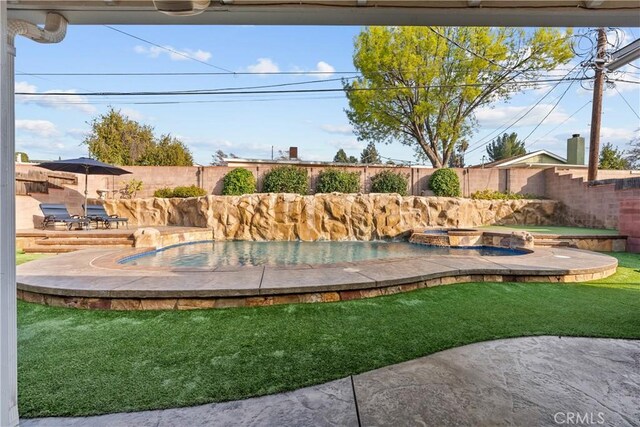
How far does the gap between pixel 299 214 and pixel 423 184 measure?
7.17m

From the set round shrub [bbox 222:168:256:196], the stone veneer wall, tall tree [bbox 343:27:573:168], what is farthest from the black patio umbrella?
tall tree [bbox 343:27:573:168]

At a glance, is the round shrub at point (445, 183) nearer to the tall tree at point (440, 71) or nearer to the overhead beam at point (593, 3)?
the tall tree at point (440, 71)

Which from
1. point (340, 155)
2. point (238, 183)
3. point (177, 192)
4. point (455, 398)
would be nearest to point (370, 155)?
point (340, 155)

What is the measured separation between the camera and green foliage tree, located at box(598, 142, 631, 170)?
24203mm

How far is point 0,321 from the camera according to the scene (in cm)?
135

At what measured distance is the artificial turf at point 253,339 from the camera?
1952 mm

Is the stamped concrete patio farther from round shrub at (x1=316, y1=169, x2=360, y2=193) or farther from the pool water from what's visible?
round shrub at (x1=316, y1=169, x2=360, y2=193)

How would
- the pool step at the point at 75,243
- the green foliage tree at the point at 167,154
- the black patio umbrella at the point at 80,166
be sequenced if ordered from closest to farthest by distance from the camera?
the pool step at the point at 75,243 < the black patio umbrella at the point at 80,166 < the green foliage tree at the point at 167,154

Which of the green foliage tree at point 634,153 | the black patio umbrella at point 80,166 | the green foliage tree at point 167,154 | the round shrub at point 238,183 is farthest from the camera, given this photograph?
the green foliage tree at point 167,154

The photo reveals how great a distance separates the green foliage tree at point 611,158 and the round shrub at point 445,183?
1802cm

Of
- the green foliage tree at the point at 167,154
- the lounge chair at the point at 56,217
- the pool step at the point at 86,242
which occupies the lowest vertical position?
the pool step at the point at 86,242


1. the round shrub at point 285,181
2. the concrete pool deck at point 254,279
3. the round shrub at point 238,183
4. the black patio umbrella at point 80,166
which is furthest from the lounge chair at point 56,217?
the round shrub at point 285,181

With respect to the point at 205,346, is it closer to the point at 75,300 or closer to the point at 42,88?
the point at 75,300

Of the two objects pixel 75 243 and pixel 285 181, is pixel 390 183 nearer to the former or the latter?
pixel 285 181
